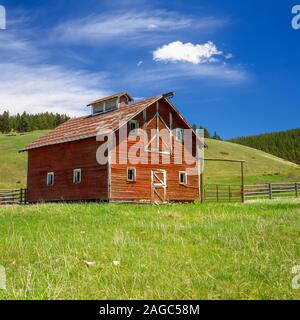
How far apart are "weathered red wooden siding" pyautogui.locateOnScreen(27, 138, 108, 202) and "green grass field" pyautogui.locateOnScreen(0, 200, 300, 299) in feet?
51.4

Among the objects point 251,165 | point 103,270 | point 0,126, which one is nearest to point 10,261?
point 103,270

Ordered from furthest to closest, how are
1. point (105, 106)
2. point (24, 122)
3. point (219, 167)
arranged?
point (24, 122) → point (219, 167) → point (105, 106)

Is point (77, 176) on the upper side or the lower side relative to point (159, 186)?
upper

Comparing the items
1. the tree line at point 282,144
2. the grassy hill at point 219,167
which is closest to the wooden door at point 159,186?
the grassy hill at point 219,167

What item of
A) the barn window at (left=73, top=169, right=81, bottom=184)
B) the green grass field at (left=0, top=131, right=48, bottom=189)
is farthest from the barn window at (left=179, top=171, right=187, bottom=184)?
the green grass field at (left=0, top=131, right=48, bottom=189)

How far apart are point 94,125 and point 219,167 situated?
228 ft

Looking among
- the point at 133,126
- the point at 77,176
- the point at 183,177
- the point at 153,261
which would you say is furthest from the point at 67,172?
the point at 153,261

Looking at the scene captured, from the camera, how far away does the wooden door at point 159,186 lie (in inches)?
1254

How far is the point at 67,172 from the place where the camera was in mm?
32562

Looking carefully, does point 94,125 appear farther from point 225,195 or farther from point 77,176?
point 225,195

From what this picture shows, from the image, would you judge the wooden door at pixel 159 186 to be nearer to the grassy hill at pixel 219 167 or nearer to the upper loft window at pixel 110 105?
the upper loft window at pixel 110 105

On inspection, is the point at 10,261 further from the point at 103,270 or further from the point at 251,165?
the point at 251,165

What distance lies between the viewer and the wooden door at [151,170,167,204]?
31844mm

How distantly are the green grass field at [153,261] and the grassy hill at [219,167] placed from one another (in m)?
57.5
